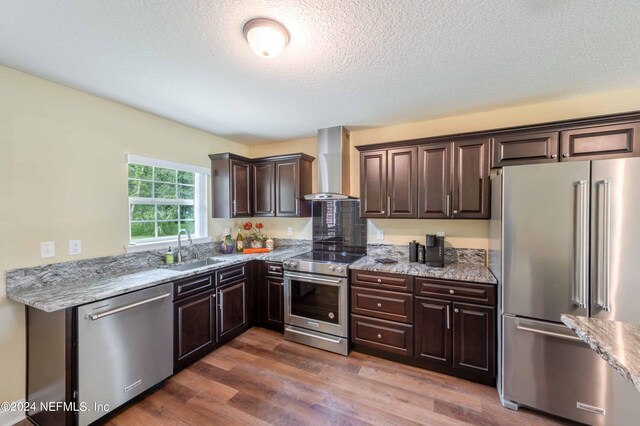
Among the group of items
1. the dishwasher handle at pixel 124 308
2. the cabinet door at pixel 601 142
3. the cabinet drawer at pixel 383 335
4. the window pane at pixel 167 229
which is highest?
the cabinet door at pixel 601 142

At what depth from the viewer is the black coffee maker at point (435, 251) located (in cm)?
262

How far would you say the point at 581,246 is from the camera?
5.74ft

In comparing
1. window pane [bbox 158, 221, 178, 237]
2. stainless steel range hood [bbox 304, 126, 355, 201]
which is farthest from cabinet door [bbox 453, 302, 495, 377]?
window pane [bbox 158, 221, 178, 237]

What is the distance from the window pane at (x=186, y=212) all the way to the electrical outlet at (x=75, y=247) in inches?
42.9

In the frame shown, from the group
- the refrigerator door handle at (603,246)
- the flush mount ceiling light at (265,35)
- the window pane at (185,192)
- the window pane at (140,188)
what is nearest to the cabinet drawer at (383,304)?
the refrigerator door handle at (603,246)

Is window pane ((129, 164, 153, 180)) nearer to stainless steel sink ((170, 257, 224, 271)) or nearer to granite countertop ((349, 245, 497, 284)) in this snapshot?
stainless steel sink ((170, 257, 224, 271))

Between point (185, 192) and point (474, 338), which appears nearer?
point (474, 338)

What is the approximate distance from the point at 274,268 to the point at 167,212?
1.43 metres

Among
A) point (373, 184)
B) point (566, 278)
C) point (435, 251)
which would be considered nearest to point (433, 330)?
point (435, 251)

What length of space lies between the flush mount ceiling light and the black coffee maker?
218 cm

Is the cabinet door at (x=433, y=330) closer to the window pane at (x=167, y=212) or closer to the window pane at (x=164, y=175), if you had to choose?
the window pane at (x=167, y=212)

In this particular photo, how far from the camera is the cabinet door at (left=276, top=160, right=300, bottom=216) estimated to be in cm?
→ 345

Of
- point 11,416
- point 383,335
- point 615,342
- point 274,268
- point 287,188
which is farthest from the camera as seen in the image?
point 287,188

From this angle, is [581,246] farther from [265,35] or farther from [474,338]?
[265,35]
